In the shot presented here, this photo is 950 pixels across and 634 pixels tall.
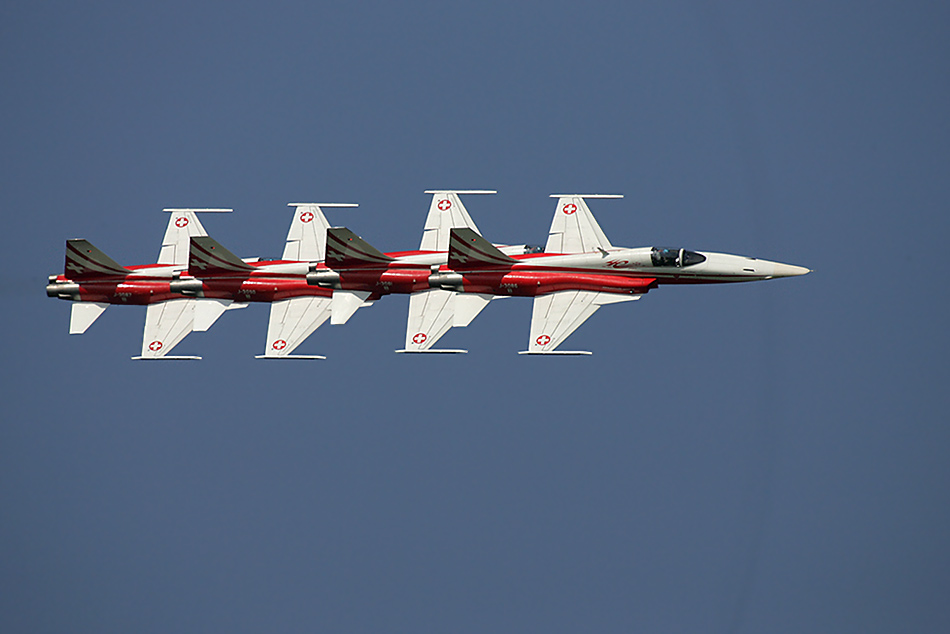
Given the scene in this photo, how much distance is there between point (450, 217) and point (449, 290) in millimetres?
3008

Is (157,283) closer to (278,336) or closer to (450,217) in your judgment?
(278,336)

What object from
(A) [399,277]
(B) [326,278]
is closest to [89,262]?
(B) [326,278]

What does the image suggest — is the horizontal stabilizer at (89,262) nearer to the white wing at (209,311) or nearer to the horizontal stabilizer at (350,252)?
the white wing at (209,311)

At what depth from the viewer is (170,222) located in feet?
197

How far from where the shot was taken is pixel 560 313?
5538cm

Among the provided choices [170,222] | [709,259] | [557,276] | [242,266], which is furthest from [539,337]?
Answer: [170,222]

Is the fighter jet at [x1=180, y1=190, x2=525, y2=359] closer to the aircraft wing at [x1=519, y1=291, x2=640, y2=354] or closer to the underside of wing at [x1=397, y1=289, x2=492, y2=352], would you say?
the underside of wing at [x1=397, y1=289, x2=492, y2=352]

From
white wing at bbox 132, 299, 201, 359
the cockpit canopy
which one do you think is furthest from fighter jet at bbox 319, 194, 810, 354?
white wing at bbox 132, 299, 201, 359

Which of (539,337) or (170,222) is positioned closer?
(539,337)

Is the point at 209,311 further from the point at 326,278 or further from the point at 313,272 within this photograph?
the point at 326,278

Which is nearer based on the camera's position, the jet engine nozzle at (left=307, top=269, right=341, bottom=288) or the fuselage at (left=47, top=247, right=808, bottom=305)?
the fuselage at (left=47, top=247, right=808, bottom=305)

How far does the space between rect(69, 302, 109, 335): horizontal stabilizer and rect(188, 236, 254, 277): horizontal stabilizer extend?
140 inches

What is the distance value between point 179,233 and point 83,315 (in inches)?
165

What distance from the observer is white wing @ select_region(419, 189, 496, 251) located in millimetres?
57688
